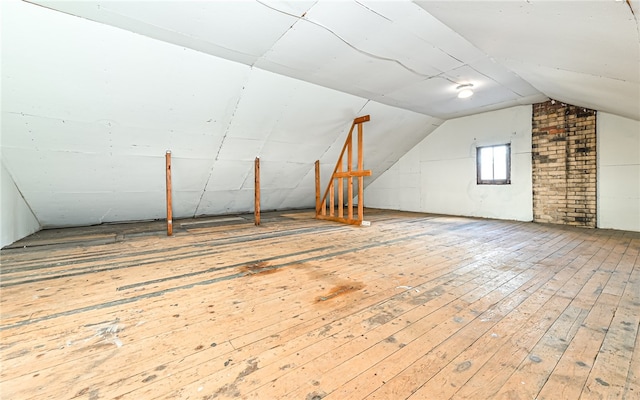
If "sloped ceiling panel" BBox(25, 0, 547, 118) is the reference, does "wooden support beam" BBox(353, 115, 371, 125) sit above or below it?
below

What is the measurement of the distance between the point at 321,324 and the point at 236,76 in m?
3.42

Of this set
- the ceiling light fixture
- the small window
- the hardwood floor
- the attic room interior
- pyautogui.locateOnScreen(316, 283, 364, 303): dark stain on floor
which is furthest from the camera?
the small window

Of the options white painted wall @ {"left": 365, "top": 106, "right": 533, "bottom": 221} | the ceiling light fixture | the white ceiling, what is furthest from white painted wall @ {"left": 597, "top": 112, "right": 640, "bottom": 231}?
the ceiling light fixture

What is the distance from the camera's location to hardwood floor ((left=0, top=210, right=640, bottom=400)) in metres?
1.24

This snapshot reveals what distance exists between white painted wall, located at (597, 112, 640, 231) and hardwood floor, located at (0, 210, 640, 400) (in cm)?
181

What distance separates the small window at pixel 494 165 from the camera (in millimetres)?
6348

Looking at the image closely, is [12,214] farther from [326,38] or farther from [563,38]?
[563,38]

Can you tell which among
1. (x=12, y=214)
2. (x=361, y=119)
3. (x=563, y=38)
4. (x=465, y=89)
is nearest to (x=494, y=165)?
(x=465, y=89)

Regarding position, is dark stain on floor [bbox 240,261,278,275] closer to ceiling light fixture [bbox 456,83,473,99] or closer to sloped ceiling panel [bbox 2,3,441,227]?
sloped ceiling panel [bbox 2,3,441,227]

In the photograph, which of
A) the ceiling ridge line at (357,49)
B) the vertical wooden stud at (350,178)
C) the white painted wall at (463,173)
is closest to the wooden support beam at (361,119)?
the vertical wooden stud at (350,178)

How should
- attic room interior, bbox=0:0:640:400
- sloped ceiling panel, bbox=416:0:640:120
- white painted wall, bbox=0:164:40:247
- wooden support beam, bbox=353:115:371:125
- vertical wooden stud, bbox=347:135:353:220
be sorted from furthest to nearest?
vertical wooden stud, bbox=347:135:353:220 < wooden support beam, bbox=353:115:371:125 < white painted wall, bbox=0:164:40:247 < sloped ceiling panel, bbox=416:0:640:120 < attic room interior, bbox=0:0:640:400

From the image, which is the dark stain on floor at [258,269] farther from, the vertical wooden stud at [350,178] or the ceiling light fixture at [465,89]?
the ceiling light fixture at [465,89]

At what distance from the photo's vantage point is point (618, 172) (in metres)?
4.92

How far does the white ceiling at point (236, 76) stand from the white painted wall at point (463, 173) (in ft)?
2.43
